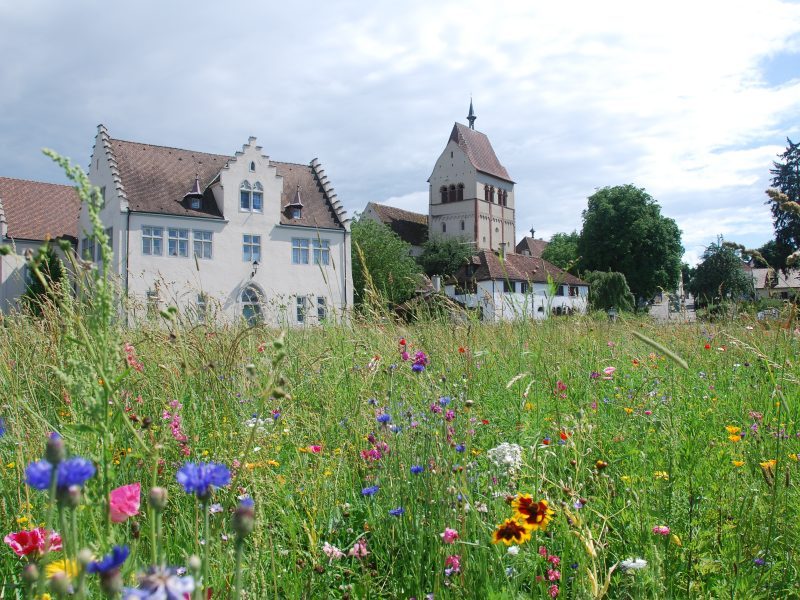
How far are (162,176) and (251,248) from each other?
18.0 ft

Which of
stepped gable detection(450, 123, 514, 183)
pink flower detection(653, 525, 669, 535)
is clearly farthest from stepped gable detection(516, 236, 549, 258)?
pink flower detection(653, 525, 669, 535)

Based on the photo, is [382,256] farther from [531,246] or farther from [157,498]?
[531,246]

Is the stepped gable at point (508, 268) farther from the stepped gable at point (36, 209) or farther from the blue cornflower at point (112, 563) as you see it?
the blue cornflower at point (112, 563)

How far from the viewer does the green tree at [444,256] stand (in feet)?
184

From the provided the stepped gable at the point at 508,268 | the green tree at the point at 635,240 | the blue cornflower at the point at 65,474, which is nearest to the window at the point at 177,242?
the stepped gable at the point at 508,268

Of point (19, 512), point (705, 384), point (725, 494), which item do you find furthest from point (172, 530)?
point (705, 384)

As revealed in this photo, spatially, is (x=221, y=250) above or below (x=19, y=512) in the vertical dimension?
above

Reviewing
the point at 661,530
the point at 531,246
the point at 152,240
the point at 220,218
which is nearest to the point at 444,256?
the point at 220,218

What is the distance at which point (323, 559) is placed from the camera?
206cm

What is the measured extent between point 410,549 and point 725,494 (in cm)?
130

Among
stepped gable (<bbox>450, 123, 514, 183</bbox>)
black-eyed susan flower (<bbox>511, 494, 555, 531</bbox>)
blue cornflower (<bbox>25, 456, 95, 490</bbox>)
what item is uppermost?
stepped gable (<bbox>450, 123, 514, 183</bbox>)

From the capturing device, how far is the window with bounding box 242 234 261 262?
103 feet

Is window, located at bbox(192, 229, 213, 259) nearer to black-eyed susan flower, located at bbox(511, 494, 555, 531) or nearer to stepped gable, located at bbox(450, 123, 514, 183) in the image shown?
black-eyed susan flower, located at bbox(511, 494, 555, 531)

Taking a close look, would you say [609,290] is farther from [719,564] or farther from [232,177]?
[719,564]
